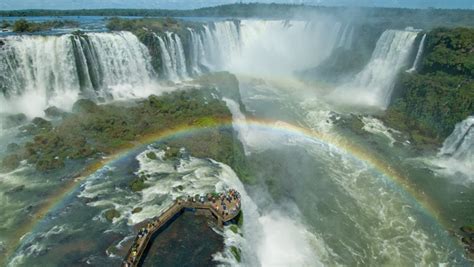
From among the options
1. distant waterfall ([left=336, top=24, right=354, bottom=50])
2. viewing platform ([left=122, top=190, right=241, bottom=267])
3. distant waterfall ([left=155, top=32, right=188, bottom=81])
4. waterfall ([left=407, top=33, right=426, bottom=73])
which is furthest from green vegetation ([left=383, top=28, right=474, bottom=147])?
distant waterfall ([left=155, top=32, right=188, bottom=81])

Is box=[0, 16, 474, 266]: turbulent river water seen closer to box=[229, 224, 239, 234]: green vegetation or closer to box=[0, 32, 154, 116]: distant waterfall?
box=[0, 32, 154, 116]: distant waterfall

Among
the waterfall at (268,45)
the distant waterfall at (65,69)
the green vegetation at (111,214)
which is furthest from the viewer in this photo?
the waterfall at (268,45)

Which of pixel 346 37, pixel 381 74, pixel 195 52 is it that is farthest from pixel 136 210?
pixel 346 37

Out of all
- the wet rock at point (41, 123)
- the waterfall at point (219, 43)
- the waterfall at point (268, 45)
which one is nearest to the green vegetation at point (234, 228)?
the wet rock at point (41, 123)

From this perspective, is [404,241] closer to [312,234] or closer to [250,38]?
[312,234]

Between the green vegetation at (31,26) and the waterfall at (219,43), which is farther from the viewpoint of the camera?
the waterfall at (219,43)

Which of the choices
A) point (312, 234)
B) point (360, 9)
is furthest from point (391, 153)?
point (360, 9)

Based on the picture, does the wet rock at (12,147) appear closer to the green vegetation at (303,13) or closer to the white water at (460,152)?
the white water at (460,152)
